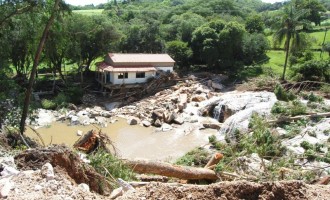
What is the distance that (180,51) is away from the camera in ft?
117

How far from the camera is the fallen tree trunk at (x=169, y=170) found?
31.4 ft

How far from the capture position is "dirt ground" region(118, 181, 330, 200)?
550 cm

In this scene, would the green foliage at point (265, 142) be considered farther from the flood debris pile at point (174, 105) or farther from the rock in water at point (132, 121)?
the rock in water at point (132, 121)

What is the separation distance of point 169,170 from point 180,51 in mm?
27094

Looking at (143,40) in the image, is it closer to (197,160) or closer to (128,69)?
(128,69)

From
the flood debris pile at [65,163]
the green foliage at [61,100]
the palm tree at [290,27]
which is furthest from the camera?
the palm tree at [290,27]

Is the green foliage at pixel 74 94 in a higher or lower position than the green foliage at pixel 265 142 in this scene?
lower

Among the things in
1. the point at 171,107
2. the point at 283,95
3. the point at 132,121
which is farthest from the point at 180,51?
the point at 283,95

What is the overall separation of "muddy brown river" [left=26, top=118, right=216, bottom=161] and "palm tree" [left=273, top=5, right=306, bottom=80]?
11737mm

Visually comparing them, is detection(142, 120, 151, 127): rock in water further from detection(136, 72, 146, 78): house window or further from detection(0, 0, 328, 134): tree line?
detection(0, 0, 328, 134): tree line

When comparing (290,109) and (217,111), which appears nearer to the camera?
(290,109)

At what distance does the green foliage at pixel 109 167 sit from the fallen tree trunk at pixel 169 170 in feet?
2.39

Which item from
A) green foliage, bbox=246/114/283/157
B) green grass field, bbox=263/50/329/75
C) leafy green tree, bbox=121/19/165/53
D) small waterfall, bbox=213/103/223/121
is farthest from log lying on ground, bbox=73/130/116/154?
leafy green tree, bbox=121/19/165/53

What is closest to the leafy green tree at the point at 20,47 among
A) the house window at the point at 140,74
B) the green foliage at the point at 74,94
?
the green foliage at the point at 74,94
